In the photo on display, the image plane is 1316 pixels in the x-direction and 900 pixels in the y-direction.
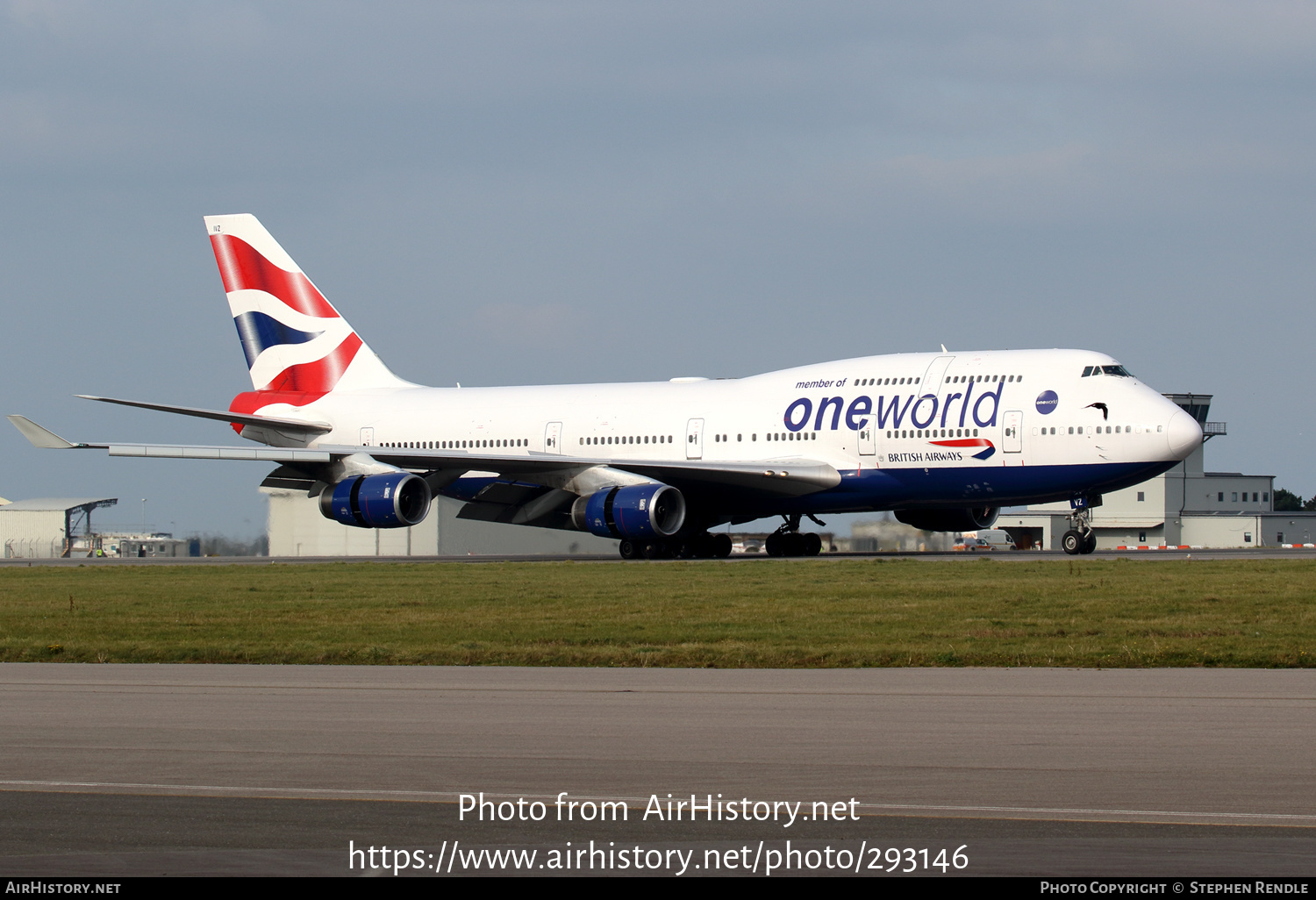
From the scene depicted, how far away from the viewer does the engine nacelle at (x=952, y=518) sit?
130 feet

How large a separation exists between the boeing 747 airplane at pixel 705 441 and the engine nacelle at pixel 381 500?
0.16 ft

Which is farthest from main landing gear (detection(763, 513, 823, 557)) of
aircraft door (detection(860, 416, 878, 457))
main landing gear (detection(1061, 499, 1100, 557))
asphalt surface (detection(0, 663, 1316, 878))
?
asphalt surface (detection(0, 663, 1316, 878))

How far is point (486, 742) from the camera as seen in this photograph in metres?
9.88

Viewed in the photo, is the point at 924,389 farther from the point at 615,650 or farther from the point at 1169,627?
the point at 615,650

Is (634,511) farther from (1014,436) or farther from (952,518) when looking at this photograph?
(1014,436)

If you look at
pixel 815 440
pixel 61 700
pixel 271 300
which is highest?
pixel 271 300

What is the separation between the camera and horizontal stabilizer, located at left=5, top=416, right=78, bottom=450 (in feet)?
112

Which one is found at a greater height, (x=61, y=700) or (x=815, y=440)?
(x=815, y=440)

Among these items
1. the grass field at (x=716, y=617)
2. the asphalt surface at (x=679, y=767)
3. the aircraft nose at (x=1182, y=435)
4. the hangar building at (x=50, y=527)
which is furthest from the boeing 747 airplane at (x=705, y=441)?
the hangar building at (x=50, y=527)

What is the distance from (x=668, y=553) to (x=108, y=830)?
32909 mm

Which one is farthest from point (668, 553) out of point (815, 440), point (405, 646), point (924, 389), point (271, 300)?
point (405, 646)

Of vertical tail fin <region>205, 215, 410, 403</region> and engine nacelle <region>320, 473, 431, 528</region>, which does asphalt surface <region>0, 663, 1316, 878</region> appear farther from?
vertical tail fin <region>205, 215, 410, 403</region>

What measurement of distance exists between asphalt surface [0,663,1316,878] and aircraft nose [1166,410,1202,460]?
70.0 ft

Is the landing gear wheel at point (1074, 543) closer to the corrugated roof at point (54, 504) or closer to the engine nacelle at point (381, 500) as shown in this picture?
the engine nacelle at point (381, 500)
